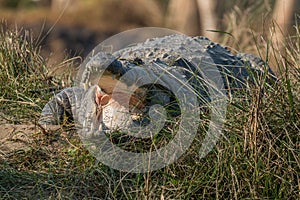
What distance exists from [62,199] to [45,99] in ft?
4.92

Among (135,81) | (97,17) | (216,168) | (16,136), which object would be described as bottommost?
(97,17)

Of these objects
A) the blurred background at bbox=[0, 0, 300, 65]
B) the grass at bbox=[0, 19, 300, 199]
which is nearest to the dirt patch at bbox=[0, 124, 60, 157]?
the grass at bbox=[0, 19, 300, 199]

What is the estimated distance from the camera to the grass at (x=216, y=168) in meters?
3.35

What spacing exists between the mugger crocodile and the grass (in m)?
0.21

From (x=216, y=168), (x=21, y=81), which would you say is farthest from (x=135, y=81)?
(x=21, y=81)

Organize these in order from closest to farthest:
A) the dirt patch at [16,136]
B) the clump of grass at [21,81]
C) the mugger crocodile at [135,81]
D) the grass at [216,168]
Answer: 1. the grass at [216,168]
2. the mugger crocodile at [135,81]
3. the dirt patch at [16,136]
4. the clump of grass at [21,81]

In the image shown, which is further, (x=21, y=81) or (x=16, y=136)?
(x=21, y=81)

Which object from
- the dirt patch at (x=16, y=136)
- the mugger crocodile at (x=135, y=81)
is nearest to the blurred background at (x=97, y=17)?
the mugger crocodile at (x=135, y=81)

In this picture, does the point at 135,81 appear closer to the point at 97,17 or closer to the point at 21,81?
the point at 21,81

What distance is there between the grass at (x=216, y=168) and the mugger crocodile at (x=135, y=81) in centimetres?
21

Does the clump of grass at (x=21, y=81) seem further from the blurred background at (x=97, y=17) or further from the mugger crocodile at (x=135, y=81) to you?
the blurred background at (x=97, y=17)

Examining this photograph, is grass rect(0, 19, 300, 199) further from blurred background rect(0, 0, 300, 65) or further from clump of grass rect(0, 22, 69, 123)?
blurred background rect(0, 0, 300, 65)

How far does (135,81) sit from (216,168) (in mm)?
984

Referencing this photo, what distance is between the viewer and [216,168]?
337 centimetres
